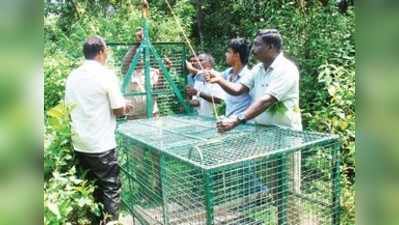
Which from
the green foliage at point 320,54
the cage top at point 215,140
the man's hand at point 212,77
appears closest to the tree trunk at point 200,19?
the green foliage at point 320,54

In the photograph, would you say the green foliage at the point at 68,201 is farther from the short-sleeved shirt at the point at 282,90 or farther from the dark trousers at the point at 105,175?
the short-sleeved shirt at the point at 282,90

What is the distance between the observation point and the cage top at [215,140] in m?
2.20

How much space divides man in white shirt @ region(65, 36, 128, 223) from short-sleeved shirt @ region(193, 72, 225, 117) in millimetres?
955

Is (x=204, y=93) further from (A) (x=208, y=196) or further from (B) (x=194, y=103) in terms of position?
(A) (x=208, y=196)

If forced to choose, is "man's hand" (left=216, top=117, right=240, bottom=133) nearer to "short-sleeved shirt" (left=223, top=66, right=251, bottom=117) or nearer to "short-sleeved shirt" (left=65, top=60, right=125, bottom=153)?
"short-sleeved shirt" (left=223, top=66, right=251, bottom=117)

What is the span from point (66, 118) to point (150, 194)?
78cm

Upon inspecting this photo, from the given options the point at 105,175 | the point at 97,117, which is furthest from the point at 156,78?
the point at 105,175

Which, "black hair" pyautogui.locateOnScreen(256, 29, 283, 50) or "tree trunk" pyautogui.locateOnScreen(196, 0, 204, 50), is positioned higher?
"tree trunk" pyautogui.locateOnScreen(196, 0, 204, 50)

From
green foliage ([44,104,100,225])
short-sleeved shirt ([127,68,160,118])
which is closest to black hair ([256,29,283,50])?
green foliage ([44,104,100,225])

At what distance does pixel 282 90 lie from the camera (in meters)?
2.74

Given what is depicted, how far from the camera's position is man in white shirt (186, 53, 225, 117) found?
12.5 ft
